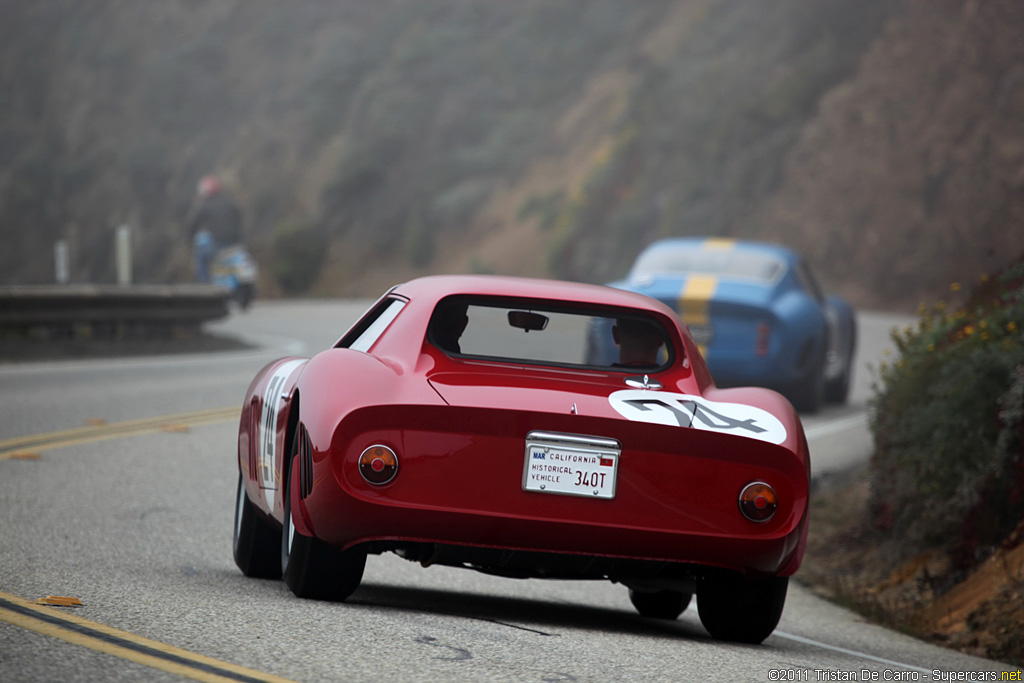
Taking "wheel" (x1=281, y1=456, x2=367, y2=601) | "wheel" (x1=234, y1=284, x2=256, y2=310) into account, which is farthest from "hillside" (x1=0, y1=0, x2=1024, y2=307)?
"wheel" (x1=281, y1=456, x2=367, y2=601)

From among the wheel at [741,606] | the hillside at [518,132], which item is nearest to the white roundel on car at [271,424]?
the wheel at [741,606]

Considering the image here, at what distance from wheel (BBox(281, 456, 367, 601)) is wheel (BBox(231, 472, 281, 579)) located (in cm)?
89

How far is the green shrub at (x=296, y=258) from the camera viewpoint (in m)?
51.3

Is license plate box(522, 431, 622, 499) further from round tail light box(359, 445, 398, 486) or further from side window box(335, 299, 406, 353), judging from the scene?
side window box(335, 299, 406, 353)

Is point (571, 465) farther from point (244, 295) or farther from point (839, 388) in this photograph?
point (244, 295)

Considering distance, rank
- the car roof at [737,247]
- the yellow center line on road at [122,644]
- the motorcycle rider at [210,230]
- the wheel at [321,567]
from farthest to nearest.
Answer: the motorcycle rider at [210,230]
the car roof at [737,247]
the wheel at [321,567]
the yellow center line on road at [122,644]

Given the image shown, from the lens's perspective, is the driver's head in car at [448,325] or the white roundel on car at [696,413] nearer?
the white roundel on car at [696,413]

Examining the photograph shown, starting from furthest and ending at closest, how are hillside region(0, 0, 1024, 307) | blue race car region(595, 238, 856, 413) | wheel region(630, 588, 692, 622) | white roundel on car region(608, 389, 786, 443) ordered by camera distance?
hillside region(0, 0, 1024, 307) → blue race car region(595, 238, 856, 413) → wheel region(630, 588, 692, 622) → white roundel on car region(608, 389, 786, 443)

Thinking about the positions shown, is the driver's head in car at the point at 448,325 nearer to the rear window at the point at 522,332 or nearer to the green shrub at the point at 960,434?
the rear window at the point at 522,332

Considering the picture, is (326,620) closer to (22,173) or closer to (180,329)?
(180,329)

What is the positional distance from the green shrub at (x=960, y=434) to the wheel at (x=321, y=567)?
4042 mm

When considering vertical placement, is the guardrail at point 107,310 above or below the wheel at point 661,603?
above

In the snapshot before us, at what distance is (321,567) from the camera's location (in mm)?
5418

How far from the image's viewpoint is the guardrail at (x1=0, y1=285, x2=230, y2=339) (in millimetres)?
18094
